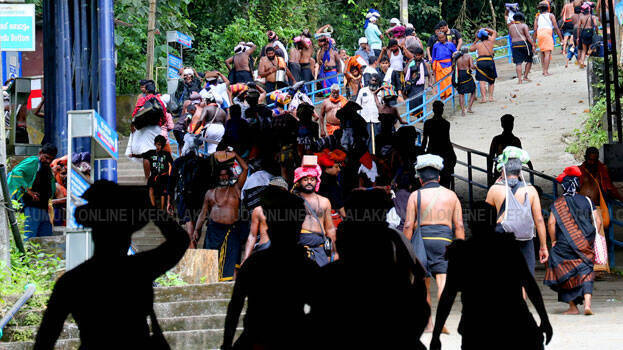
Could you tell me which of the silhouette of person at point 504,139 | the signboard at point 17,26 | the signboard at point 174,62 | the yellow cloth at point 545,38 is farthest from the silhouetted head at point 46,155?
the yellow cloth at point 545,38

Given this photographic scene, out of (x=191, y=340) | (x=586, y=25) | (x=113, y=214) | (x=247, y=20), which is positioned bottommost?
(x=191, y=340)

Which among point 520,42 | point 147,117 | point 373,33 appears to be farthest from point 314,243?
point 373,33

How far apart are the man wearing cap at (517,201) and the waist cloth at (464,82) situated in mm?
10728

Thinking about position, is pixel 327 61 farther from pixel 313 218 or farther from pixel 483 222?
pixel 483 222

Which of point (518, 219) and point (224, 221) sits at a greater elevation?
point (518, 219)

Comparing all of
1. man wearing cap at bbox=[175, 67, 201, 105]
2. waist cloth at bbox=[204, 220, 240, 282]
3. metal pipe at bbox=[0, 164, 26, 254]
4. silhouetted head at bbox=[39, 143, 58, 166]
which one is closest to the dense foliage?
man wearing cap at bbox=[175, 67, 201, 105]

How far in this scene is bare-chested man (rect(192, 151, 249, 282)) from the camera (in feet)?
38.2

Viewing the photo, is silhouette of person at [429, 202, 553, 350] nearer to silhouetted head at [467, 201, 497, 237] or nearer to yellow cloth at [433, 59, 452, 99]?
silhouetted head at [467, 201, 497, 237]

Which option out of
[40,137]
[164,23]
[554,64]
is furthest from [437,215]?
[164,23]

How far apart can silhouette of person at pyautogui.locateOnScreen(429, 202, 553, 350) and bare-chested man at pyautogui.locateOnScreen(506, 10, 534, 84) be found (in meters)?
16.5

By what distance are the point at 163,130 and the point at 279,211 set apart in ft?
32.7

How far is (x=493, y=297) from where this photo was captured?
20.2ft

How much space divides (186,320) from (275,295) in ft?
11.4

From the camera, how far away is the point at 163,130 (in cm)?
1576
